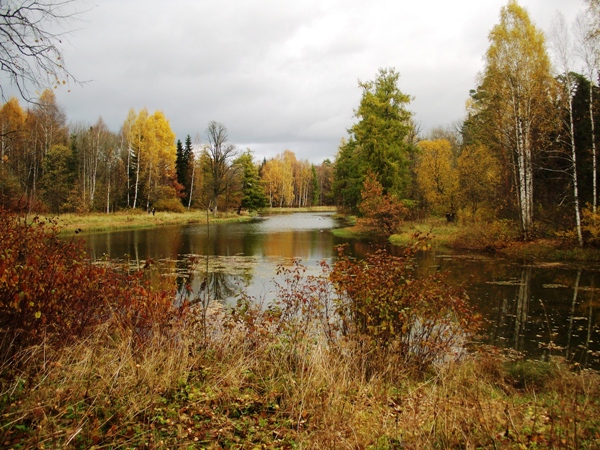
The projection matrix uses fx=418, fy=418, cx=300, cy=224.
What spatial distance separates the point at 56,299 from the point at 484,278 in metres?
13.8

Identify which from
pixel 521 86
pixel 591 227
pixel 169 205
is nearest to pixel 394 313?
pixel 591 227

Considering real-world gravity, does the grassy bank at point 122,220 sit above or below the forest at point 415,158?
below

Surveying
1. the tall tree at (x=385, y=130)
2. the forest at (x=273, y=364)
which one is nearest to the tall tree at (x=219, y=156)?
the tall tree at (x=385, y=130)

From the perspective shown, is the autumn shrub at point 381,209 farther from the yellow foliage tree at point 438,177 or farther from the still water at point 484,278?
the still water at point 484,278

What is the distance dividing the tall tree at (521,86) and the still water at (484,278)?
15.2 feet

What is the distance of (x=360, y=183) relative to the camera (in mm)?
36188

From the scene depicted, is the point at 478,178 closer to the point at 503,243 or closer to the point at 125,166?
the point at 503,243

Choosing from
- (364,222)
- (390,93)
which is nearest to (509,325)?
(364,222)

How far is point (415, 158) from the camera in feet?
136

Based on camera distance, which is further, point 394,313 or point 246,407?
point 394,313

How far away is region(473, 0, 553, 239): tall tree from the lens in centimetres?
1995

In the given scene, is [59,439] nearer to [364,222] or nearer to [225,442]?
[225,442]

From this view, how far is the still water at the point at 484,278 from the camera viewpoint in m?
8.57

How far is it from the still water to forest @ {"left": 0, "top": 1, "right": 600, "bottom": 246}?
3.87m
